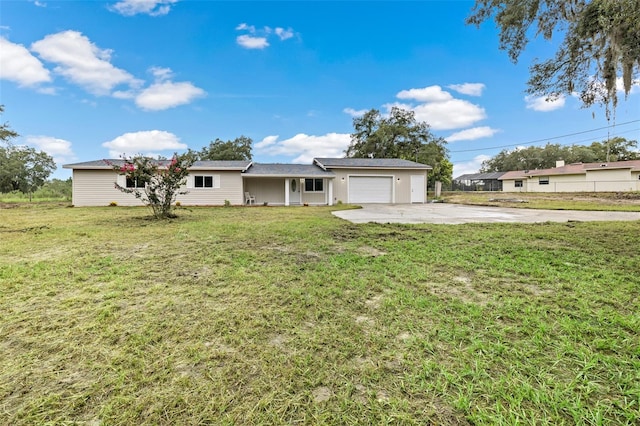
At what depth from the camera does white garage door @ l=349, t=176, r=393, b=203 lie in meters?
19.2

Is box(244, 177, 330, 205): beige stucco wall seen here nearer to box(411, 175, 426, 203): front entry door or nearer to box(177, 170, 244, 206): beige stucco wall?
box(177, 170, 244, 206): beige stucco wall

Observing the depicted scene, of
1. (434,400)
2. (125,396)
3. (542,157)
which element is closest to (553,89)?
(434,400)

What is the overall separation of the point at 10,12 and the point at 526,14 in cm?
1451

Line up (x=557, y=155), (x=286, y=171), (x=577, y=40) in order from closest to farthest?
(x=577, y=40) → (x=286, y=171) → (x=557, y=155)

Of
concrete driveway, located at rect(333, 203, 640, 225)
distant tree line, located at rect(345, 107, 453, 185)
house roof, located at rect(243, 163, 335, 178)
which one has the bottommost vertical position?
concrete driveway, located at rect(333, 203, 640, 225)

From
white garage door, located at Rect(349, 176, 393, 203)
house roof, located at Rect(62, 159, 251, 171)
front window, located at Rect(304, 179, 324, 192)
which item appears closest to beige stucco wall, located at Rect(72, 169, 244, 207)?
house roof, located at Rect(62, 159, 251, 171)

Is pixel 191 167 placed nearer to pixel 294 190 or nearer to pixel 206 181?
pixel 206 181

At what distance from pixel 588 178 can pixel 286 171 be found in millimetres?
31374

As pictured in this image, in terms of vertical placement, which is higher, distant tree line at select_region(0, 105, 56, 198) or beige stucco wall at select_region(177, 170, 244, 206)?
distant tree line at select_region(0, 105, 56, 198)

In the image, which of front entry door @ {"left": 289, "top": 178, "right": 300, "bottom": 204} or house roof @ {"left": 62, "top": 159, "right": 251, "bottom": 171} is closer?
house roof @ {"left": 62, "top": 159, "right": 251, "bottom": 171}

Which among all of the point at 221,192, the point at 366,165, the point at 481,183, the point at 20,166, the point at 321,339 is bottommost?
the point at 321,339

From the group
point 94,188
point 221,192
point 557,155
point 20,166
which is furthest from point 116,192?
point 557,155

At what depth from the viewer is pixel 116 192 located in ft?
54.3

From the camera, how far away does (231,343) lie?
209cm
